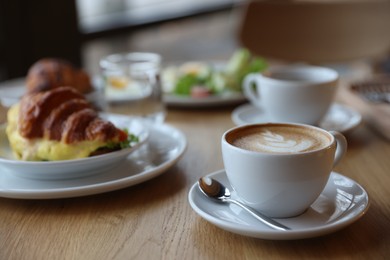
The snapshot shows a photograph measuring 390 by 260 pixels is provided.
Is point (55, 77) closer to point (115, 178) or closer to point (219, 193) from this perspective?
point (115, 178)

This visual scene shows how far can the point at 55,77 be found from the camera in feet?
4.66

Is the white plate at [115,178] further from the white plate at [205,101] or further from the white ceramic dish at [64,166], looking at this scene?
the white plate at [205,101]

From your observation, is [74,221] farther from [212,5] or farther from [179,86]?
[212,5]

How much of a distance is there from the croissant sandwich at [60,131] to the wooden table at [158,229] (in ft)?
0.29

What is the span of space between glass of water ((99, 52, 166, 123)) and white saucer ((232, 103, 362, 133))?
196 mm

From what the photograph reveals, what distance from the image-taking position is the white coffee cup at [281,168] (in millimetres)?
740

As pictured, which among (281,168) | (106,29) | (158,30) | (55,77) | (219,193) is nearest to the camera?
(281,168)

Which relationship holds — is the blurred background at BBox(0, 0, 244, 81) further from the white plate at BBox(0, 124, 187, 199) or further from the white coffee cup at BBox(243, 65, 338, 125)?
the white plate at BBox(0, 124, 187, 199)

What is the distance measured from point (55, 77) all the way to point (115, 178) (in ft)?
1.76

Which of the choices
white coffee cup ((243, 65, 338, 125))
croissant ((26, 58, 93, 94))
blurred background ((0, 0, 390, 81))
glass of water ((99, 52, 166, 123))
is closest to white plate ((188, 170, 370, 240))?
white coffee cup ((243, 65, 338, 125))

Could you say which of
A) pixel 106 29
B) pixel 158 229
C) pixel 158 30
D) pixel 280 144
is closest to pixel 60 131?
pixel 158 229

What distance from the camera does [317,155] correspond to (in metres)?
0.74

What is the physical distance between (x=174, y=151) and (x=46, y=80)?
474mm

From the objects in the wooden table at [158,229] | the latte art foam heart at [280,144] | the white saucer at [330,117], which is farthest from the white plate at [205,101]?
the latte art foam heart at [280,144]
